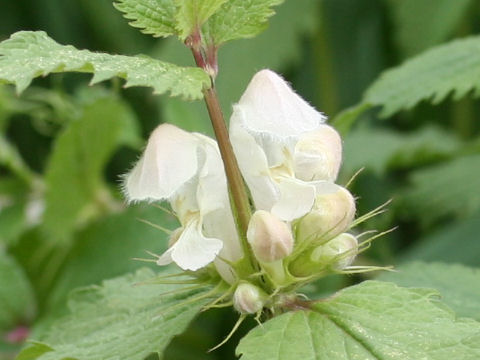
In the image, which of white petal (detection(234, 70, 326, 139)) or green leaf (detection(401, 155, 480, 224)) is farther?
green leaf (detection(401, 155, 480, 224))

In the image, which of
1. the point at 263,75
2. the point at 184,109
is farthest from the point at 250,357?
the point at 184,109

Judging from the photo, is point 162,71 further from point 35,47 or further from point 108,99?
point 108,99

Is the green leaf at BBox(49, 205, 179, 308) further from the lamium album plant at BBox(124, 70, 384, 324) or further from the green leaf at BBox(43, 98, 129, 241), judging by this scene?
the lamium album plant at BBox(124, 70, 384, 324)

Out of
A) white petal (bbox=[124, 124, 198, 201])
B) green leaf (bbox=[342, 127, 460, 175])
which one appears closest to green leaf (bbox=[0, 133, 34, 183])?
green leaf (bbox=[342, 127, 460, 175])

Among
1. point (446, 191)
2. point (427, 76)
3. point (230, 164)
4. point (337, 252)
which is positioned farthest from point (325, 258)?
point (446, 191)

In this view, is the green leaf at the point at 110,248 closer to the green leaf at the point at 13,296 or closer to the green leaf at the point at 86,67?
the green leaf at the point at 13,296

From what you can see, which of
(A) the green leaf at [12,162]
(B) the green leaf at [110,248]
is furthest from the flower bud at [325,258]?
(A) the green leaf at [12,162]

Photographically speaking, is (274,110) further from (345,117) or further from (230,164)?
(345,117)
